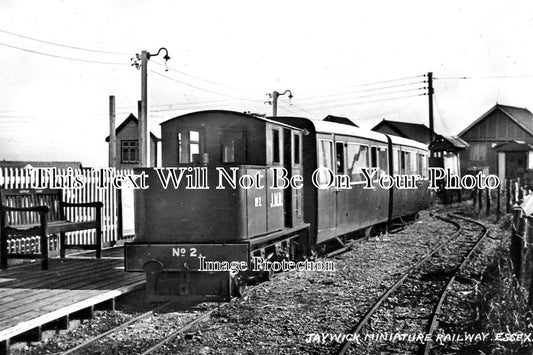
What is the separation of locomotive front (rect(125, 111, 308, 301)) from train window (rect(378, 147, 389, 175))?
21.9ft

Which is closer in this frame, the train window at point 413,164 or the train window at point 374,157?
the train window at point 374,157

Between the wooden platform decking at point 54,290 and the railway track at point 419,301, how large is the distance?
3.07 metres

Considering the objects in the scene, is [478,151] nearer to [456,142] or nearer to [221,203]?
[456,142]

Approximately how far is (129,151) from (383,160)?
1398 inches

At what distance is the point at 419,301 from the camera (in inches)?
338

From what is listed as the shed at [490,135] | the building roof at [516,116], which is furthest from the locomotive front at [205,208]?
the building roof at [516,116]

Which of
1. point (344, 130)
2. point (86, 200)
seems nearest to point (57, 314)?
point (86, 200)

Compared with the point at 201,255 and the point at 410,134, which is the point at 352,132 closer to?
the point at 201,255

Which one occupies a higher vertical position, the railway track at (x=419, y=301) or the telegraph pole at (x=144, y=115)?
the telegraph pole at (x=144, y=115)

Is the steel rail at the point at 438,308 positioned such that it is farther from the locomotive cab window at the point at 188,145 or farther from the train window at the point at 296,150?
the locomotive cab window at the point at 188,145

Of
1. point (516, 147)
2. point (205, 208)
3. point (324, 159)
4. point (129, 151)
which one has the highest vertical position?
point (129, 151)

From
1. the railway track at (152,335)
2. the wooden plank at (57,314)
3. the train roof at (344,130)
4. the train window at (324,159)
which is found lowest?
the railway track at (152,335)

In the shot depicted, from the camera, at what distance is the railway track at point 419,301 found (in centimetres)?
646

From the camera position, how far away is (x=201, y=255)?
7965mm
